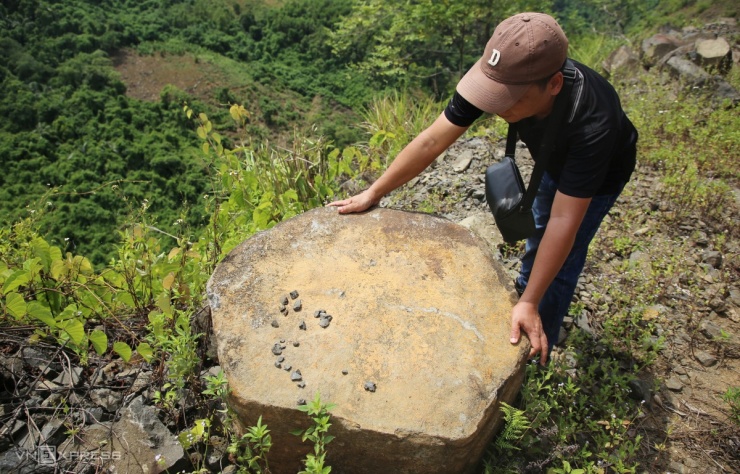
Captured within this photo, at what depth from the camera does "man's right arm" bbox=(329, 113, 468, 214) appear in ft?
6.84

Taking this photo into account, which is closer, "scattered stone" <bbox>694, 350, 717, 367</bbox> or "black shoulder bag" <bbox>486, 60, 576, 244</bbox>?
"black shoulder bag" <bbox>486, 60, 576, 244</bbox>

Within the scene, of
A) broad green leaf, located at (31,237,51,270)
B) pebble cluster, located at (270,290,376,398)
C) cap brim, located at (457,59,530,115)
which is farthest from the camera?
broad green leaf, located at (31,237,51,270)

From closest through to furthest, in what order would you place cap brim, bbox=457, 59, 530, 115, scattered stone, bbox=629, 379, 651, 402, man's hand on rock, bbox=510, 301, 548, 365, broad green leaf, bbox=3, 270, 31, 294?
cap brim, bbox=457, 59, 530, 115 < man's hand on rock, bbox=510, 301, 548, 365 < broad green leaf, bbox=3, 270, 31, 294 < scattered stone, bbox=629, 379, 651, 402

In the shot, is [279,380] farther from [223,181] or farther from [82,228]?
[82,228]

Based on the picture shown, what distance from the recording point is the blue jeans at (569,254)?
213 cm

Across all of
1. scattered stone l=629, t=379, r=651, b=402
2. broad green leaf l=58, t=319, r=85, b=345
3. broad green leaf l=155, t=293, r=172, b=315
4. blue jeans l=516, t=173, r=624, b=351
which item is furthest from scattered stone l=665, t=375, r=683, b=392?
broad green leaf l=58, t=319, r=85, b=345

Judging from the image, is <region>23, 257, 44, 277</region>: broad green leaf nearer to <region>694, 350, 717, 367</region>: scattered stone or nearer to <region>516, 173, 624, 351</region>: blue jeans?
<region>516, 173, 624, 351</region>: blue jeans

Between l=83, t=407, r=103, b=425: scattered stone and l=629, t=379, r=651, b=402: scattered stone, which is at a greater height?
l=83, t=407, r=103, b=425: scattered stone

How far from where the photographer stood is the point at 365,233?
94.8 inches

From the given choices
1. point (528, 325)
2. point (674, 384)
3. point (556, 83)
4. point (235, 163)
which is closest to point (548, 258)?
point (528, 325)

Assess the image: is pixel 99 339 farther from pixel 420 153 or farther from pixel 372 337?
pixel 420 153

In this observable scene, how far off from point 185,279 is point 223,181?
3.25 feet

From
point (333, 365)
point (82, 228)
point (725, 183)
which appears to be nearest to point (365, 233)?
point (333, 365)

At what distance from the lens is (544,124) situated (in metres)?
1.91
